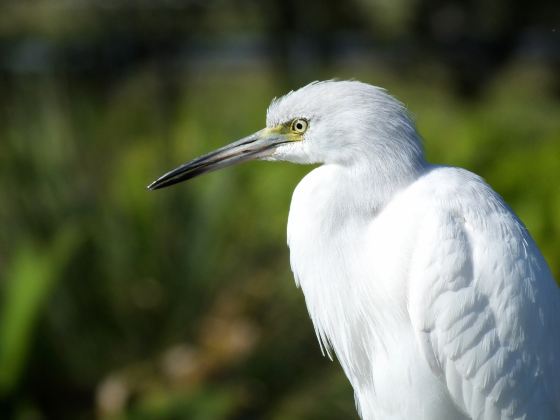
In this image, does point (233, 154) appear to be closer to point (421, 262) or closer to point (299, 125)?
point (299, 125)

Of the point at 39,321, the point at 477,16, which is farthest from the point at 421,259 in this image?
the point at 477,16

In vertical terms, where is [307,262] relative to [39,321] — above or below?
above

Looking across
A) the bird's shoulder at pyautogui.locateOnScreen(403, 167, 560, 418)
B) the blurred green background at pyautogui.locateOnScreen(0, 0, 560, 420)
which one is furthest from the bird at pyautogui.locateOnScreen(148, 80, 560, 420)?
the blurred green background at pyautogui.locateOnScreen(0, 0, 560, 420)

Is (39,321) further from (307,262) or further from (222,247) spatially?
(307,262)

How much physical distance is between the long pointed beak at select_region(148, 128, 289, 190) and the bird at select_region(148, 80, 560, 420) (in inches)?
0.6

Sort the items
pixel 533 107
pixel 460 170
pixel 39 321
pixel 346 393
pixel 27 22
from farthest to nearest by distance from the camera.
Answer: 1. pixel 27 22
2. pixel 533 107
3. pixel 39 321
4. pixel 346 393
5. pixel 460 170

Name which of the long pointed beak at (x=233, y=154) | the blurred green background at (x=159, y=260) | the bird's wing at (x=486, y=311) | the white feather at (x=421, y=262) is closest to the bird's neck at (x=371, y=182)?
the white feather at (x=421, y=262)

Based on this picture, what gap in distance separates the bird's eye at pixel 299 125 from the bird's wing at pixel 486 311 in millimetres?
445

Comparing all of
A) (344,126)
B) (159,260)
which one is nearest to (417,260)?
(344,126)

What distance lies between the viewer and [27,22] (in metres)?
16.1

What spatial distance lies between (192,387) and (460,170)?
2461 millimetres

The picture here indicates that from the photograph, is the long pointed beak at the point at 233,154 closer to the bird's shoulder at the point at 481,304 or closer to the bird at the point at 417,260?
the bird at the point at 417,260

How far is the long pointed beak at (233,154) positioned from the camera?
2672mm

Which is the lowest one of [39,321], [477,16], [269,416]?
[269,416]
